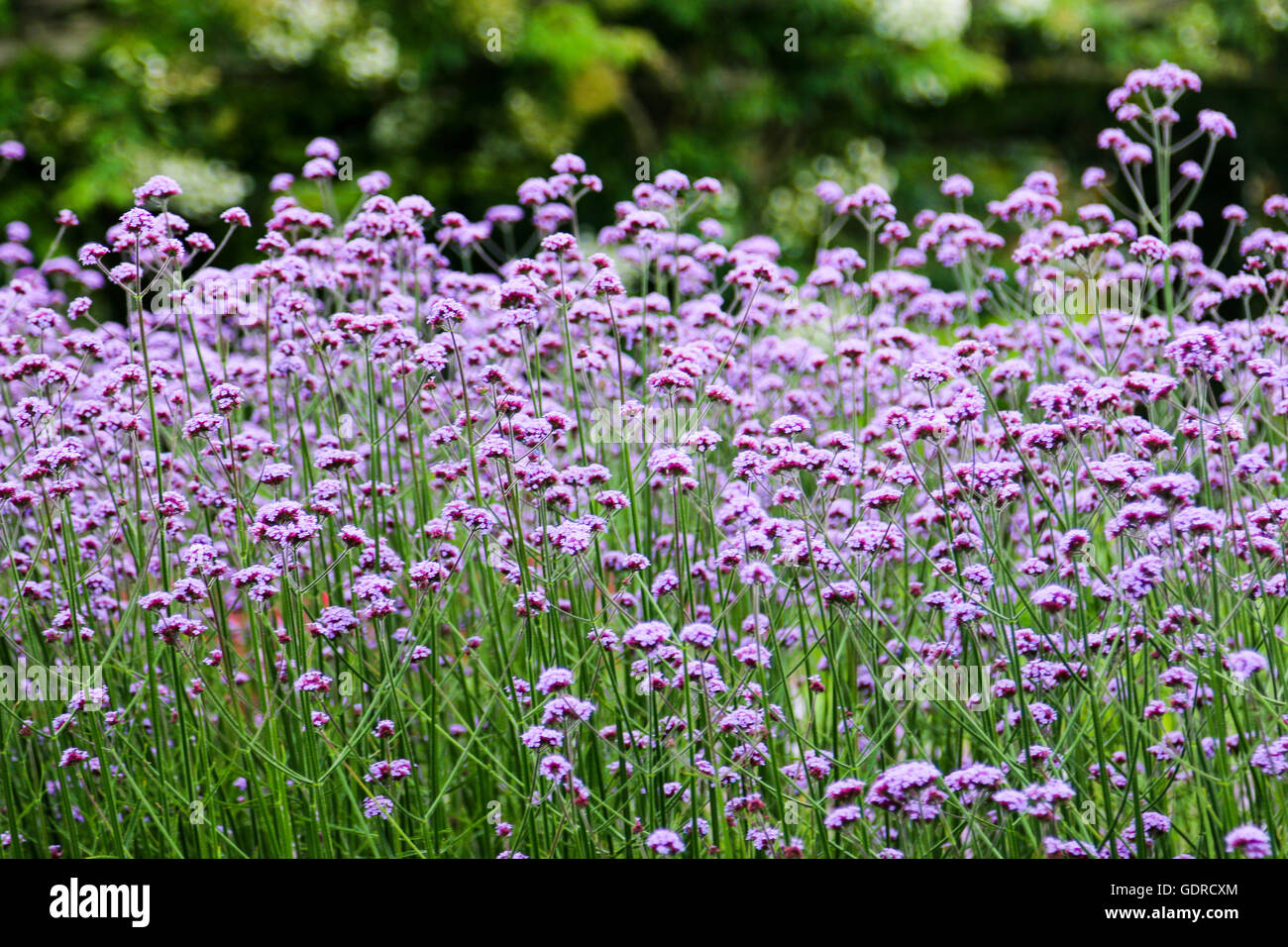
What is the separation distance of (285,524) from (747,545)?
111 cm

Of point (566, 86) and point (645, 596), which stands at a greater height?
point (566, 86)

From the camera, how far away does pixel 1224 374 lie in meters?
4.13

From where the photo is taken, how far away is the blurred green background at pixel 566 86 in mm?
12539

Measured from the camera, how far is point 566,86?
12719 millimetres

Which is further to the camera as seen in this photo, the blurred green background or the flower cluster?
the blurred green background

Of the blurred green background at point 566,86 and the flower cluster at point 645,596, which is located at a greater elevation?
the blurred green background at point 566,86

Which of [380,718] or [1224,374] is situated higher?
[1224,374]

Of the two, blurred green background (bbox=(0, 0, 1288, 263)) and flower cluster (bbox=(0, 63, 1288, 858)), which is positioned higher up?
blurred green background (bbox=(0, 0, 1288, 263))

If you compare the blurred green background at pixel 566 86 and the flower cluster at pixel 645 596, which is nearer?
the flower cluster at pixel 645 596

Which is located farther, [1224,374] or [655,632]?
[1224,374]

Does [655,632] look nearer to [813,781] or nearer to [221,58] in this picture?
[813,781]

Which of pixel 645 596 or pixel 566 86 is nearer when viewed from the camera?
pixel 645 596

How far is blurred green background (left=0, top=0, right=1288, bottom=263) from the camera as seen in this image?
1254 cm
